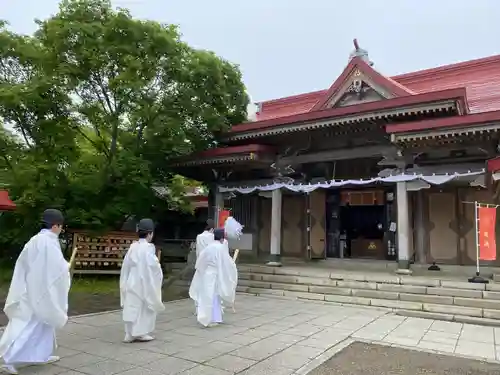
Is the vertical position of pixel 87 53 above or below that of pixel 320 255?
above

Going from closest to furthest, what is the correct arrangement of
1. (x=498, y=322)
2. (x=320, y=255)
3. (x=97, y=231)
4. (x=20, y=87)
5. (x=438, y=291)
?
(x=498, y=322)
(x=438, y=291)
(x=20, y=87)
(x=97, y=231)
(x=320, y=255)

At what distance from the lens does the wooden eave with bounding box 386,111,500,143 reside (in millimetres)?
8547

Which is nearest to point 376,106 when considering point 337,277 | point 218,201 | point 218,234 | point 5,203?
point 337,277

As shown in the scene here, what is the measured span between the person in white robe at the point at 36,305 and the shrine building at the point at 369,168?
7601 mm

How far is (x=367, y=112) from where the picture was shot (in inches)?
400

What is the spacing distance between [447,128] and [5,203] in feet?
39.0

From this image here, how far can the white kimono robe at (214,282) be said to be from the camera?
262 inches

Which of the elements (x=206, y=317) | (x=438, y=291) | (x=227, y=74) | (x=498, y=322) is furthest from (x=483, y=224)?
Result: (x=227, y=74)

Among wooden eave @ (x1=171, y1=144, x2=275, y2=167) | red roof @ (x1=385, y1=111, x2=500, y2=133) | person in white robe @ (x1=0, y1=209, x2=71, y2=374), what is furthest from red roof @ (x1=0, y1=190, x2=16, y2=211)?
red roof @ (x1=385, y1=111, x2=500, y2=133)

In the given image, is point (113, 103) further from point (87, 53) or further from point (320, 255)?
point (320, 255)

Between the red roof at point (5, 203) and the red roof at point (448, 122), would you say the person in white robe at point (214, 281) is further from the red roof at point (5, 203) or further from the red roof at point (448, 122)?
the red roof at point (5, 203)

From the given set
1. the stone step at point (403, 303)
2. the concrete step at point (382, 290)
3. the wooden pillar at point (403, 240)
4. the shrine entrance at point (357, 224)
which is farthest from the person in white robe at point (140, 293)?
the shrine entrance at point (357, 224)

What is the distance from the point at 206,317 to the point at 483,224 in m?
6.18

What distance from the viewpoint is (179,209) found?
15.5m
